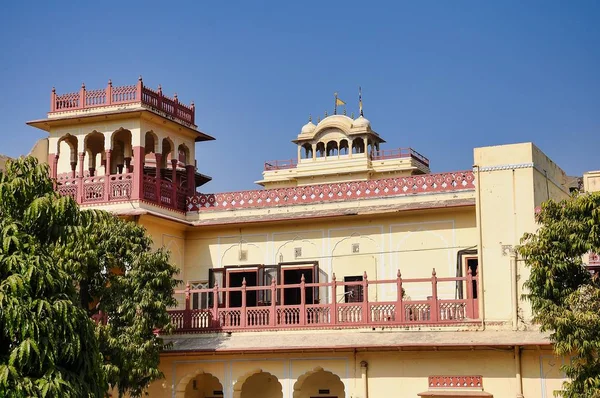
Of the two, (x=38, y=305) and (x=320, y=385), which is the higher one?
(x=38, y=305)

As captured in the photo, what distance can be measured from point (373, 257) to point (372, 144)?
15768mm

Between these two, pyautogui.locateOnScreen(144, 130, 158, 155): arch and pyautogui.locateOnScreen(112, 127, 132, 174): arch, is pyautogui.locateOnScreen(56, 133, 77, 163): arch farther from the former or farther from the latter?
pyautogui.locateOnScreen(144, 130, 158, 155): arch

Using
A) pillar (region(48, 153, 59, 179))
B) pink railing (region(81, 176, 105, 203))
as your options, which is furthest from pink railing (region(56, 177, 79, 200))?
pillar (region(48, 153, 59, 179))

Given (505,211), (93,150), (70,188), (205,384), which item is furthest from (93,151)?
(505,211)

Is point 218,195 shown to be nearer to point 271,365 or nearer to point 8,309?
point 271,365

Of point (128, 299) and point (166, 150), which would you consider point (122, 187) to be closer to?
point (166, 150)

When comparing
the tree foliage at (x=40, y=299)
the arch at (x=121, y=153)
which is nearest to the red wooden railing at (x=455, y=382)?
the tree foliage at (x=40, y=299)

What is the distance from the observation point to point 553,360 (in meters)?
16.9

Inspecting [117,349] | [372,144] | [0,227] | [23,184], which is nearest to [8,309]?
[0,227]

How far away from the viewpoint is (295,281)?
22.2 meters

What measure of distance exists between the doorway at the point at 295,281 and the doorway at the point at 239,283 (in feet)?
2.37

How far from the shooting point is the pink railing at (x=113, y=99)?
880 inches

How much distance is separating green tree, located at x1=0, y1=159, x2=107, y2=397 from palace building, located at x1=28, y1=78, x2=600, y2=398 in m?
6.99

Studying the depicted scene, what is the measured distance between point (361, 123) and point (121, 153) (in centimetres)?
1378
